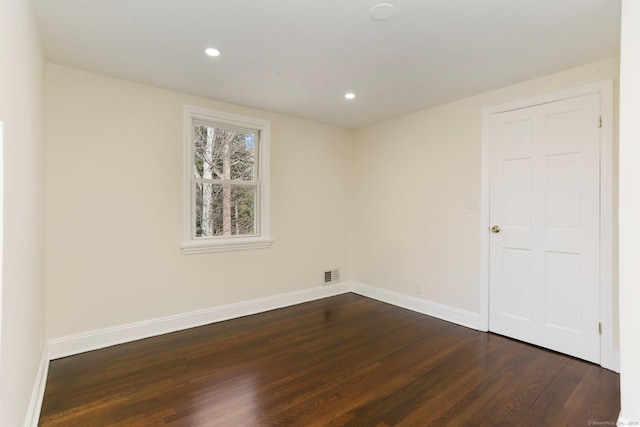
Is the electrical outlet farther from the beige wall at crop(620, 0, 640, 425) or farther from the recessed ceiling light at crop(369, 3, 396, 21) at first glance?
the recessed ceiling light at crop(369, 3, 396, 21)

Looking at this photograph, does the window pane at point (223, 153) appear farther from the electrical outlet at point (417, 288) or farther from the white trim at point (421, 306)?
the electrical outlet at point (417, 288)

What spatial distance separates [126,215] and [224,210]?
3.26 feet

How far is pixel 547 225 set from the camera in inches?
111

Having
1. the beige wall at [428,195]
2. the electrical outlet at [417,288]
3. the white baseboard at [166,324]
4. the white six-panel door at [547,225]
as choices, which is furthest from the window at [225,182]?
the white six-panel door at [547,225]

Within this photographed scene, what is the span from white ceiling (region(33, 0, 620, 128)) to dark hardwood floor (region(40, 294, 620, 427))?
243 centimetres

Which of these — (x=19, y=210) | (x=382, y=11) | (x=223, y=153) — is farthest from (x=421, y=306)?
(x=19, y=210)

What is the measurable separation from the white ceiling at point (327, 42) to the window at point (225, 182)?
0.48 metres

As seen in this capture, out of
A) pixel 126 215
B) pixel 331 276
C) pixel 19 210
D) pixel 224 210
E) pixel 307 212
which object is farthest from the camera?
pixel 331 276

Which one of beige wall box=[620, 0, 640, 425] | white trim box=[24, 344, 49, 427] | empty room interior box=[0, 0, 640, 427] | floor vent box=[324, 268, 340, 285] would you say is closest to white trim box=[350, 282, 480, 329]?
empty room interior box=[0, 0, 640, 427]

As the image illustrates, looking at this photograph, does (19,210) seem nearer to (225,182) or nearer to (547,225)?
(225,182)

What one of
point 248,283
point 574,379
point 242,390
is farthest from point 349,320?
point 574,379

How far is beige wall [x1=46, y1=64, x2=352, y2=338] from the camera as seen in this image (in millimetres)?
2684

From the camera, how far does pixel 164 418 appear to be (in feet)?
6.20

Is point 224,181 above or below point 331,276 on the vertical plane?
above
